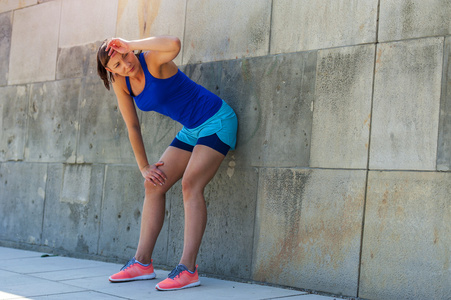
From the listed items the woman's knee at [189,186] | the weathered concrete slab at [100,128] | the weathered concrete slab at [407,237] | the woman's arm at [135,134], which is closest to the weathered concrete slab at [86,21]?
the weathered concrete slab at [100,128]

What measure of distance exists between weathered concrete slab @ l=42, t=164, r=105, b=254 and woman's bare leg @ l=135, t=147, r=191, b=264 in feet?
4.32

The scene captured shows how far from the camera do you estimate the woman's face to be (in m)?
4.22

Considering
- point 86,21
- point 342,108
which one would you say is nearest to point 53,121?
point 86,21

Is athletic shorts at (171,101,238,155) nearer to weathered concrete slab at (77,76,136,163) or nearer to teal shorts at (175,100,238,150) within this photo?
teal shorts at (175,100,238,150)

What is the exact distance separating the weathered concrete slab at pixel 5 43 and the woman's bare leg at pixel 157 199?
11.0 feet

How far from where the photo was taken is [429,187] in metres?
3.65

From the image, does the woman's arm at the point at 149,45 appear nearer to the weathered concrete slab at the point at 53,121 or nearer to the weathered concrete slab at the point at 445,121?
the weathered concrete slab at the point at 445,121

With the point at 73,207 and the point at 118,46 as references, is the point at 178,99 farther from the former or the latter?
the point at 73,207

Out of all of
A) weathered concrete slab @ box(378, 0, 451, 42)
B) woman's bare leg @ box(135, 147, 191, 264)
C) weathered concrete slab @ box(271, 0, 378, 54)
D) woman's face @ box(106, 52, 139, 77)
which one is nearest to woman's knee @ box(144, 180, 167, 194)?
woman's bare leg @ box(135, 147, 191, 264)

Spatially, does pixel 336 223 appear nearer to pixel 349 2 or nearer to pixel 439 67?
pixel 439 67

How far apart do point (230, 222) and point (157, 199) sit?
62 centimetres

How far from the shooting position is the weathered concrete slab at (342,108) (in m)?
4.00

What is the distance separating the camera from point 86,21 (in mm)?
6242

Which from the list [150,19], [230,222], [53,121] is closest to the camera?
[230,222]
